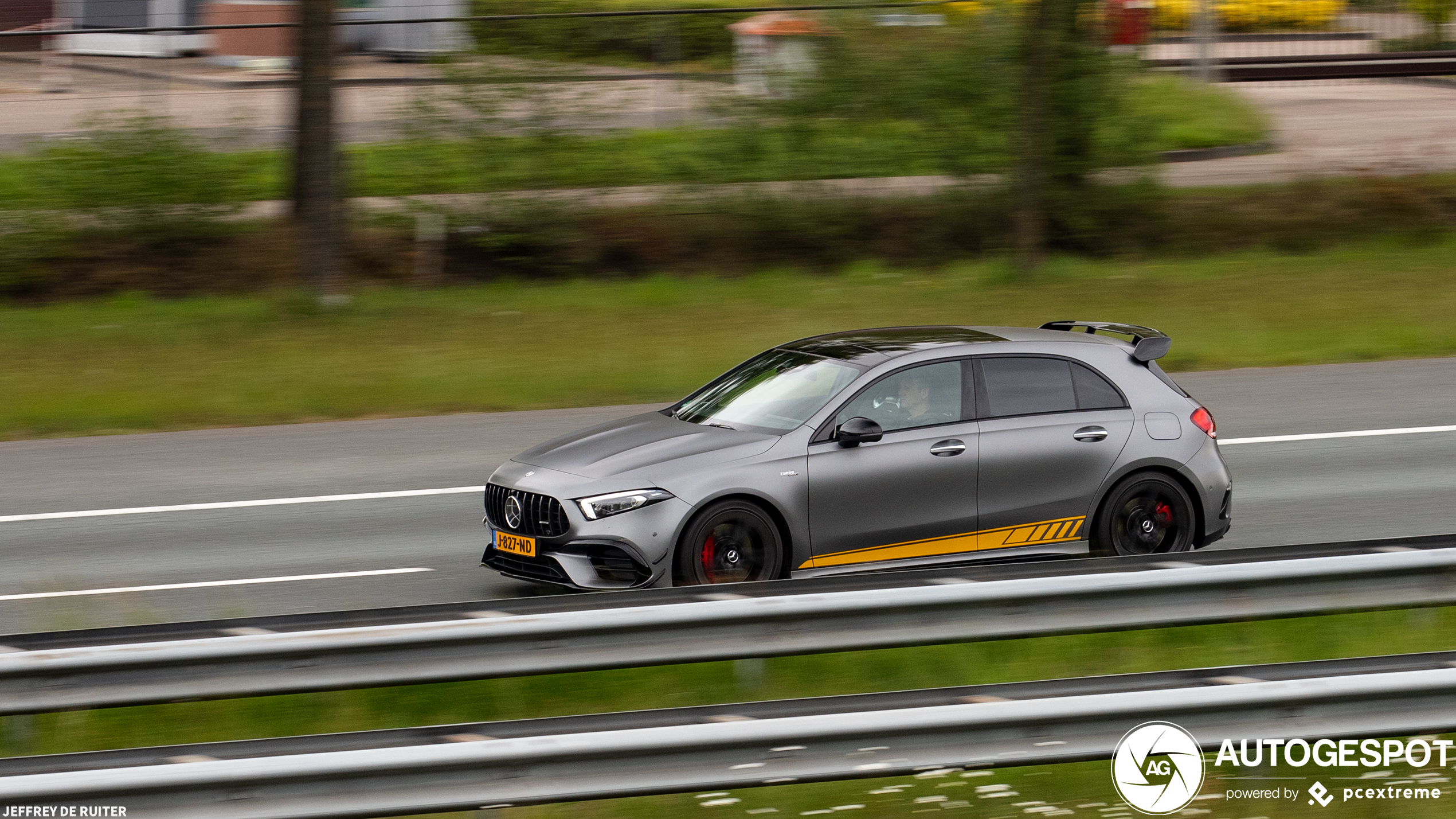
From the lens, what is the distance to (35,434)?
1448 cm

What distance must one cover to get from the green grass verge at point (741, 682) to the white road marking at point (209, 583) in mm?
2740

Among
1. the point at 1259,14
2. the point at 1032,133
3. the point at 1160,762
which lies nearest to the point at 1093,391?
the point at 1160,762

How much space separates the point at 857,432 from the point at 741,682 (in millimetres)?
2199

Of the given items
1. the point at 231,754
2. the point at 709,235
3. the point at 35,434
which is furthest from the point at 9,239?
the point at 231,754

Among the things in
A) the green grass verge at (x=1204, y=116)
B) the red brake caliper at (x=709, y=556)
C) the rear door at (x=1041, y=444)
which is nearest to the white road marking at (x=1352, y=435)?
the rear door at (x=1041, y=444)

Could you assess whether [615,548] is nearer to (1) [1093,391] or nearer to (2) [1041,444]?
(2) [1041,444]

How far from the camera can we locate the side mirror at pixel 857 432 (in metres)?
8.34

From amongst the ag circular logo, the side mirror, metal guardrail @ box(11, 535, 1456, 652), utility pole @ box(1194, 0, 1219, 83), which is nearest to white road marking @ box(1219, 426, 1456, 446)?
the side mirror

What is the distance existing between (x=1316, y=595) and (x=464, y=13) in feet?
69.7

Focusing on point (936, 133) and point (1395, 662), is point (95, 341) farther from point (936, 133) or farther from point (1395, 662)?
point (1395, 662)

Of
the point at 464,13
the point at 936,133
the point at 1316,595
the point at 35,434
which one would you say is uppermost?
the point at 464,13

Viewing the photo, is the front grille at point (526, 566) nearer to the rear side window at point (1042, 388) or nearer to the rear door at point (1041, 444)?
the rear door at point (1041, 444)

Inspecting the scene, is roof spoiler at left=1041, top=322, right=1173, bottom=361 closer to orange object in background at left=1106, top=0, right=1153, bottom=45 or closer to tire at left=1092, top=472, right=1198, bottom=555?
tire at left=1092, top=472, right=1198, bottom=555

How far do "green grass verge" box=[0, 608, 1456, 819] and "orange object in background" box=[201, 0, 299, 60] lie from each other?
15331 mm
